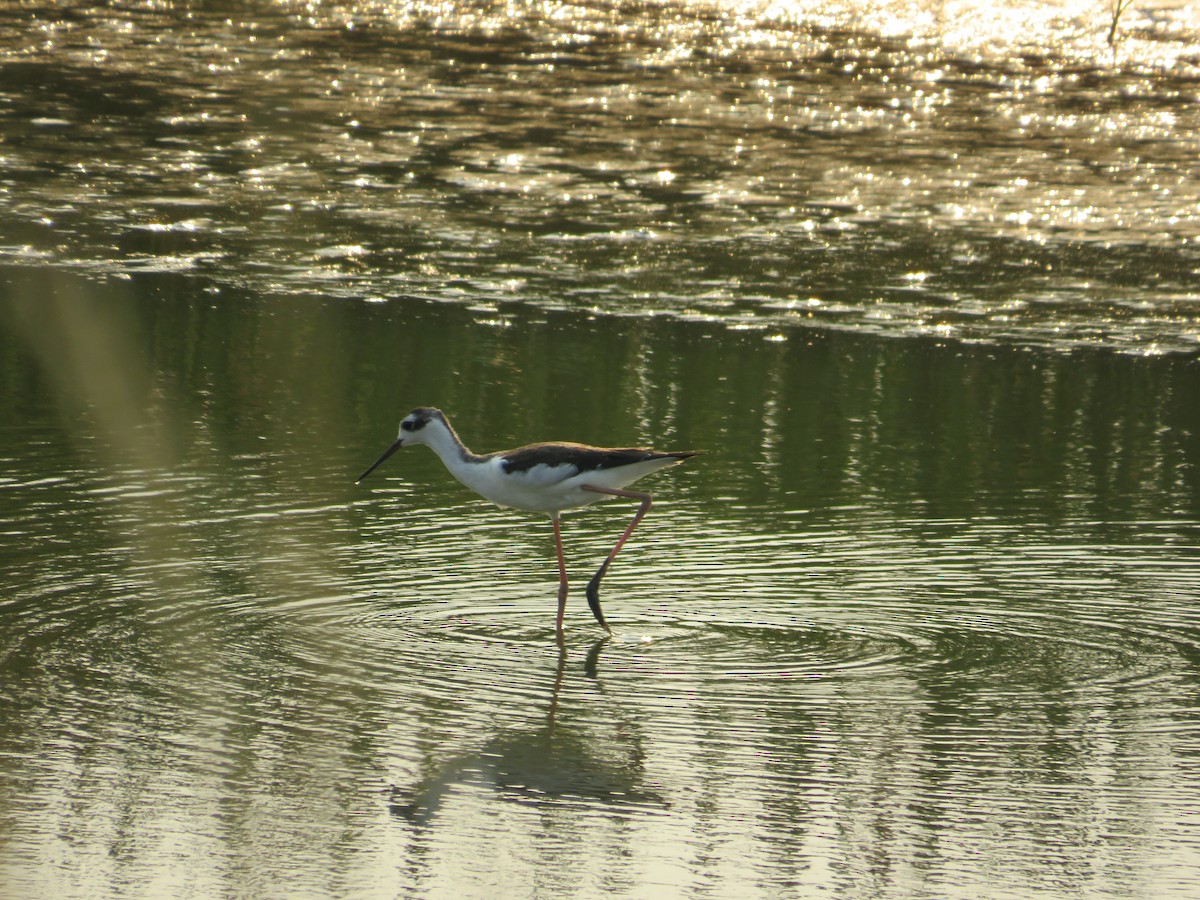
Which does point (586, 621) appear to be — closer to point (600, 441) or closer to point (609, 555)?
point (609, 555)

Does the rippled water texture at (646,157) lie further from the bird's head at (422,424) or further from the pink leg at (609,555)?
the bird's head at (422,424)

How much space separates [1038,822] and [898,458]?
410 cm

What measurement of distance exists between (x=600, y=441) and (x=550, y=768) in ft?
12.2

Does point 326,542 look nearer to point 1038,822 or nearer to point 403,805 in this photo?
point 403,805

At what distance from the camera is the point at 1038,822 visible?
533cm

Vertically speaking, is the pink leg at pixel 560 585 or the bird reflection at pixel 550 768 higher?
the pink leg at pixel 560 585

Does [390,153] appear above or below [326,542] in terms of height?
above

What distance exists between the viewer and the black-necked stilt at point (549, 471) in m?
7.20

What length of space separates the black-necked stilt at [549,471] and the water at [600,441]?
1.14 feet

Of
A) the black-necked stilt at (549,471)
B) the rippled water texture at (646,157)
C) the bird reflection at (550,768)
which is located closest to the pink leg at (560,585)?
the black-necked stilt at (549,471)

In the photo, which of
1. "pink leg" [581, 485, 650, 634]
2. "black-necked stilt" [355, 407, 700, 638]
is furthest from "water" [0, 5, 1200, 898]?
"black-necked stilt" [355, 407, 700, 638]

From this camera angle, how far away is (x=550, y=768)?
18.6ft

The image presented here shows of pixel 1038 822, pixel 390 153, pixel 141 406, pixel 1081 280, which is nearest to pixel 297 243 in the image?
pixel 390 153

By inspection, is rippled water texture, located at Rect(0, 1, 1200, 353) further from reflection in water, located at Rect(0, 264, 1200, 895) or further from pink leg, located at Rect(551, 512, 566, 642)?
pink leg, located at Rect(551, 512, 566, 642)
